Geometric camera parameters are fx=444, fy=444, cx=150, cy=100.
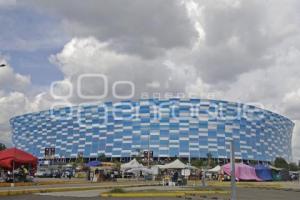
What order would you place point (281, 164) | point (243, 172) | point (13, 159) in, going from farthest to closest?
point (281, 164), point (243, 172), point (13, 159)

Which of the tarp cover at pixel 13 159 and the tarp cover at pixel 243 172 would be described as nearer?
the tarp cover at pixel 13 159

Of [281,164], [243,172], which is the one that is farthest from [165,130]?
[243,172]

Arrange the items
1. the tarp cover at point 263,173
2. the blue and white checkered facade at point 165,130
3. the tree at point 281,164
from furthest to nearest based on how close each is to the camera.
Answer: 1. the blue and white checkered facade at point 165,130
2. the tree at point 281,164
3. the tarp cover at point 263,173

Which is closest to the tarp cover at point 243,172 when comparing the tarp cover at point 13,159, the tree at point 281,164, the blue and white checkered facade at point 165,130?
the tarp cover at point 13,159

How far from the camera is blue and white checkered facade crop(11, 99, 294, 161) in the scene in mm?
149750

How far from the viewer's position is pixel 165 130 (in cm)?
15050

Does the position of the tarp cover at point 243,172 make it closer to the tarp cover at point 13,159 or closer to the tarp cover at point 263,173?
the tarp cover at point 263,173

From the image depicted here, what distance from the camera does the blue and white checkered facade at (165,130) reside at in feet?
491

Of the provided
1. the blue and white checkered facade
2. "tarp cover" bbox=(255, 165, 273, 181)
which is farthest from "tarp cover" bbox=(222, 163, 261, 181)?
the blue and white checkered facade

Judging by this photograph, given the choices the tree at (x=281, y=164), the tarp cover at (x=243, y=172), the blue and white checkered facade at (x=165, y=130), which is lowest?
the tarp cover at (x=243, y=172)

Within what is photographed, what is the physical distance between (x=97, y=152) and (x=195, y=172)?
91.2 meters

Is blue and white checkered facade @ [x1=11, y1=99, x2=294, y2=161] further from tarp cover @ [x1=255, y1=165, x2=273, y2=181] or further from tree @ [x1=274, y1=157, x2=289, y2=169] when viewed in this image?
tarp cover @ [x1=255, y1=165, x2=273, y2=181]

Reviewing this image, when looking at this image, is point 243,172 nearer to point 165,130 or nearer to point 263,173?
point 263,173

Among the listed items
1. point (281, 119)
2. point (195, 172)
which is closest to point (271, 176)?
point (195, 172)
